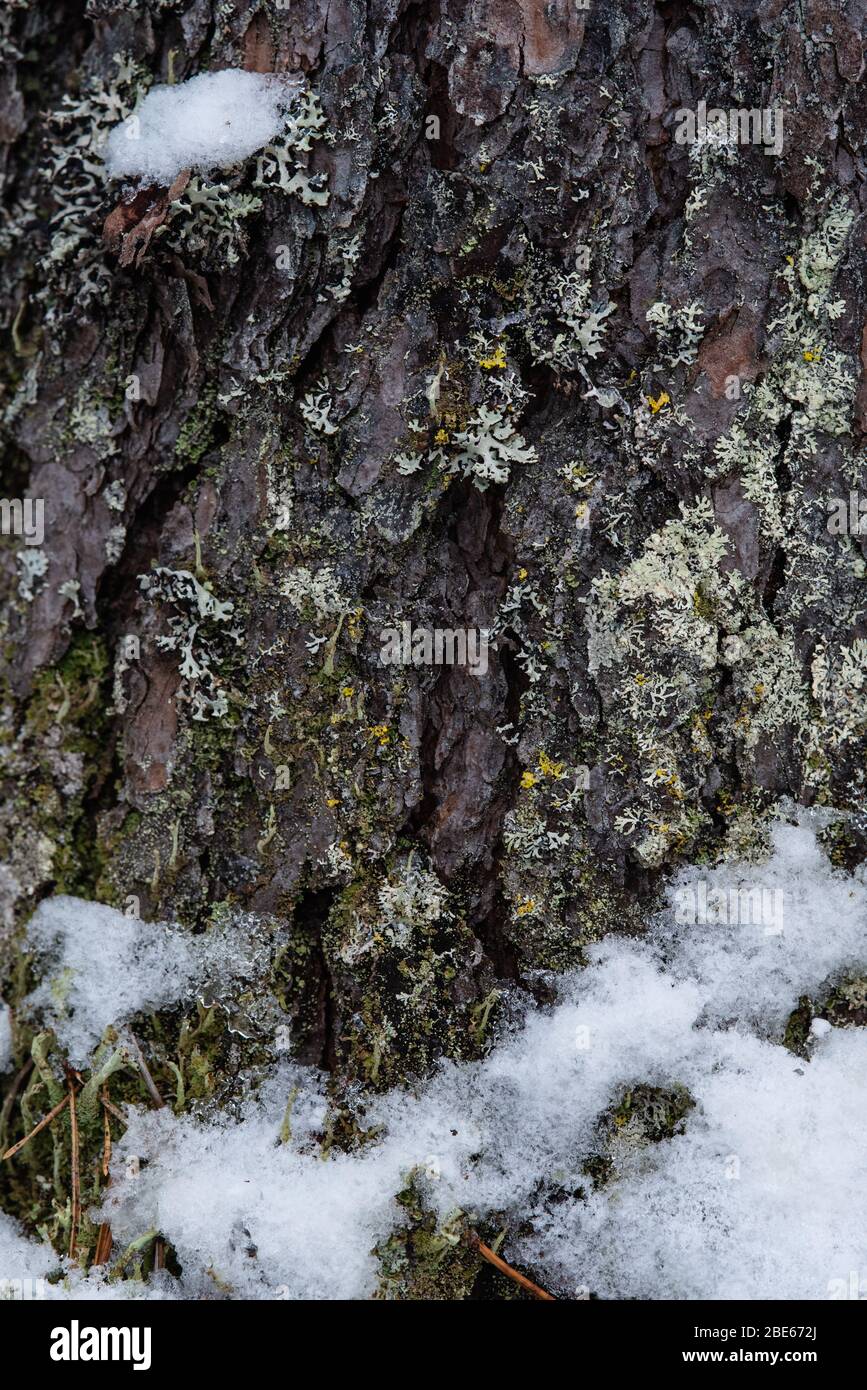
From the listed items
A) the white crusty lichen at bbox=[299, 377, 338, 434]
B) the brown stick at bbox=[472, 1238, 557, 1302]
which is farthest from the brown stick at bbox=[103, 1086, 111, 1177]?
the white crusty lichen at bbox=[299, 377, 338, 434]

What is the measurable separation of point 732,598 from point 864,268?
2.71ft

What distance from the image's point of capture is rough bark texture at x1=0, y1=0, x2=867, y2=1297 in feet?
7.98

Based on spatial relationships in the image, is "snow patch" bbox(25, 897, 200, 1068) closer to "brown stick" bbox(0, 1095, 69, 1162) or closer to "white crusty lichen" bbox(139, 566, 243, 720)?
"brown stick" bbox(0, 1095, 69, 1162)

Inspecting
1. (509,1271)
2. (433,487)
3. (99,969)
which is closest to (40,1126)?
(99,969)

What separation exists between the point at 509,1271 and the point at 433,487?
1.81m

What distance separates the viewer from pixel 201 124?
8.18ft

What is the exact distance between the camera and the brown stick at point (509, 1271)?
242 cm

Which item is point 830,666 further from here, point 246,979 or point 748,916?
point 246,979

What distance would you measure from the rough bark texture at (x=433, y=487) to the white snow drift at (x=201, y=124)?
5cm

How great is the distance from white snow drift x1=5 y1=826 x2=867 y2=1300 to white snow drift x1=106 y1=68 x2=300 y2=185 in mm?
2034

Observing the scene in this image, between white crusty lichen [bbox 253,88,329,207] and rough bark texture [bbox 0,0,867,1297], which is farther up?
white crusty lichen [bbox 253,88,329,207]

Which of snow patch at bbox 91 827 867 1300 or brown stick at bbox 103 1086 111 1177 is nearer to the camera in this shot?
snow patch at bbox 91 827 867 1300
